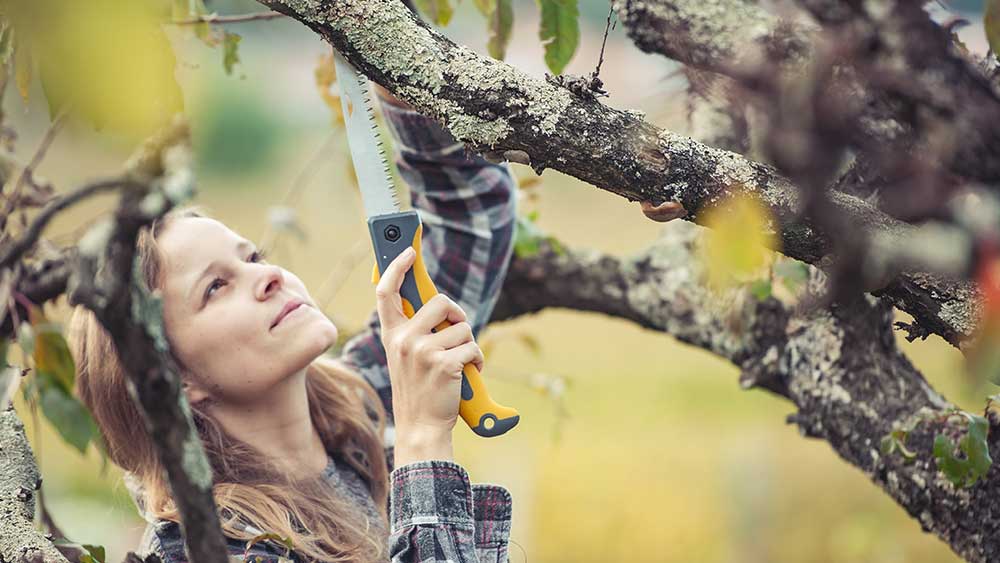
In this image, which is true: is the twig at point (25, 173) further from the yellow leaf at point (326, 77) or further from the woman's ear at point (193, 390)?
the yellow leaf at point (326, 77)

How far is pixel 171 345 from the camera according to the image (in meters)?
1.03

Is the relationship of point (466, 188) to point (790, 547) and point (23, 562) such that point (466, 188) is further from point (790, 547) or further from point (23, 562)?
point (790, 547)

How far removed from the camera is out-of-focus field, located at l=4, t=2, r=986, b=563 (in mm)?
2711

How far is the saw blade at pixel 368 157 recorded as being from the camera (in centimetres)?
89

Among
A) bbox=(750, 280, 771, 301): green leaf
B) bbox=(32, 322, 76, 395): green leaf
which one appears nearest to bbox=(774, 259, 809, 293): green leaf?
bbox=(750, 280, 771, 301): green leaf

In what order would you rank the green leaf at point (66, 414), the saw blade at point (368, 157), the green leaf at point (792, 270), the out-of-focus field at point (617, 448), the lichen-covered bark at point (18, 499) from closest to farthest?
the green leaf at point (66, 414)
the lichen-covered bark at point (18, 499)
the saw blade at point (368, 157)
the green leaf at point (792, 270)
the out-of-focus field at point (617, 448)

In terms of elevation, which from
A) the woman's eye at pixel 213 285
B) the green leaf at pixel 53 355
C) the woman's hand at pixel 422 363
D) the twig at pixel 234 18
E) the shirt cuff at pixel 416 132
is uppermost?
the green leaf at pixel 53 355

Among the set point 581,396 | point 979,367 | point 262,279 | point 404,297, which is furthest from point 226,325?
point 581,396

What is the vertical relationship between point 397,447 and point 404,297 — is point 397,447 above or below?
below

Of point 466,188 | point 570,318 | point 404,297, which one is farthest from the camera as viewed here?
point 570,318

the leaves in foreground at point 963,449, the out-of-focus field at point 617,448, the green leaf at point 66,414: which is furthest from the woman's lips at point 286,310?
the out-of-focus field at point 617,448

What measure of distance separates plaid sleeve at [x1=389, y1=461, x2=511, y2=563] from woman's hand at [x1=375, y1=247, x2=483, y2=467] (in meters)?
0.01

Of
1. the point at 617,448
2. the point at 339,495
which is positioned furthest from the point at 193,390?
the point at 617,448

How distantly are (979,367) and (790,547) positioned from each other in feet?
9.97
